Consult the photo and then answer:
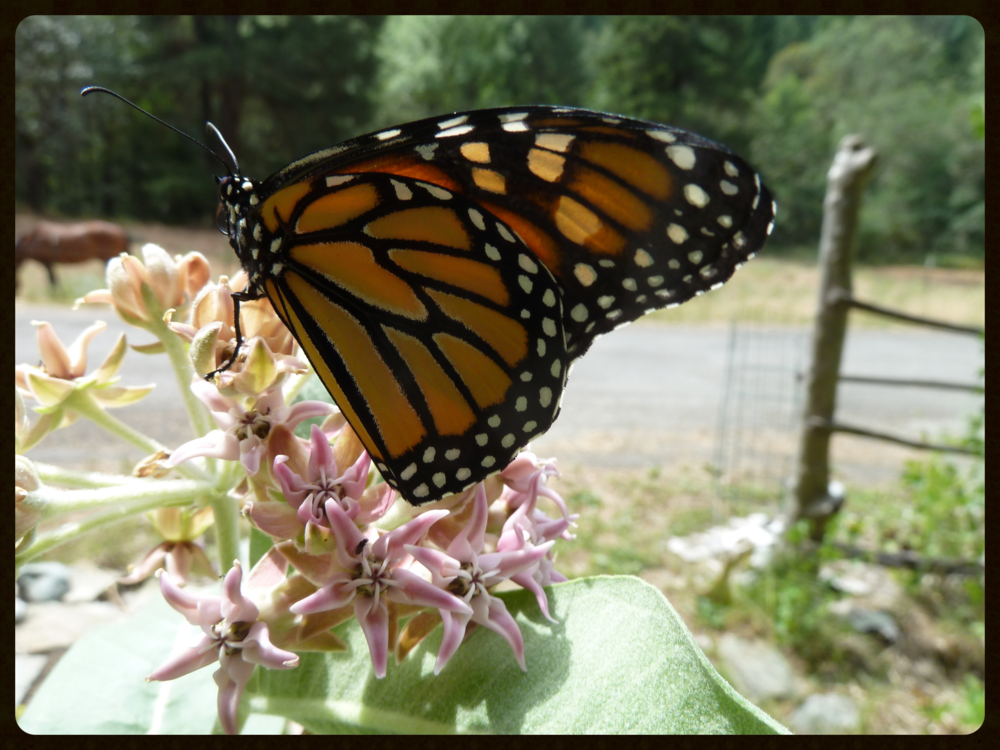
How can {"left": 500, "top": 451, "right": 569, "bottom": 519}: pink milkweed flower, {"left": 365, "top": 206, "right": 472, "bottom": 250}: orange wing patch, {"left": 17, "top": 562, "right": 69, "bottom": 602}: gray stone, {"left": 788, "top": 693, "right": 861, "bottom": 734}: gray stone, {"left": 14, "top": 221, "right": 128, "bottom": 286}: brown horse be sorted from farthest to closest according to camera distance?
{"left": 788, "top": 693, "right": 861, "bottom": 734}: gray stone, {"left": 17, "top": 562, "right": 69, "bottom": 602}: gray stone, {"left": 14, "top": 221, "right": 128, "bottom": 286}: brown horse, {"left": 365, "top": 206, "right": 472, "bottom": 250}: orange wing patch, {"left": 500, "top": 451, "right": 569, "bottom": 519}: pink milkweed flower

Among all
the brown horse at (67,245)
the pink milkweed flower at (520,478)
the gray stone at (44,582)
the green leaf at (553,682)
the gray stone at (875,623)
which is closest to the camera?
the green leaf at (553,682)

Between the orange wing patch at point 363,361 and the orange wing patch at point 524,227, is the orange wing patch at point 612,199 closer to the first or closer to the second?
the orange wing patch at point 524,227

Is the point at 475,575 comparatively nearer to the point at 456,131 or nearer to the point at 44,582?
the point at 456,131

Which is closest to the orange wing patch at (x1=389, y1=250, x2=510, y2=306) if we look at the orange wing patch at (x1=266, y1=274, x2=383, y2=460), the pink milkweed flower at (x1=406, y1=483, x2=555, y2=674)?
the orange wing patch at (x1=266, y1=274, x2=383, y2=460)

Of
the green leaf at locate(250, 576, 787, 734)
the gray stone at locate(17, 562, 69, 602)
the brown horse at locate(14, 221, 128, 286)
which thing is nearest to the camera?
the green leaf at locate(250, 576, 787, 734)

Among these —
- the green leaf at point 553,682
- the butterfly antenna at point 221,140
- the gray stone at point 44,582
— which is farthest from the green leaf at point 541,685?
the gray stone at point 44,582

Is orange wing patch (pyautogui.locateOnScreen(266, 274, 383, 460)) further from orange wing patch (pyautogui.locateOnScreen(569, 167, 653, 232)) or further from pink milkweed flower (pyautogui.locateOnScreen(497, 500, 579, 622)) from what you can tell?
orange wing patch (pyautogui.locateOnScreen(569, 167, 653, 232))

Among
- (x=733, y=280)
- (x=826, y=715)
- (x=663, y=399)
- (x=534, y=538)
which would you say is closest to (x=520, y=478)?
(x=534, y=538)
